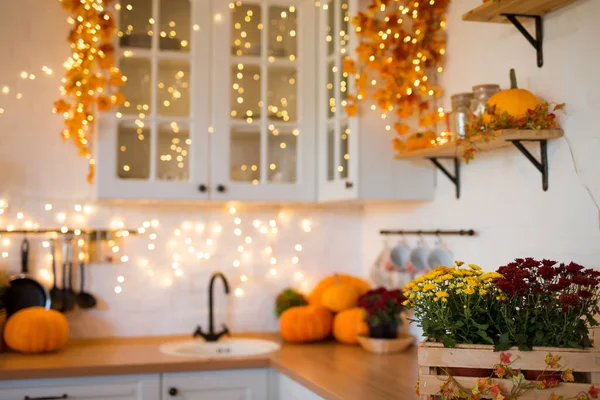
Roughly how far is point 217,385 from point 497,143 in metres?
1.38

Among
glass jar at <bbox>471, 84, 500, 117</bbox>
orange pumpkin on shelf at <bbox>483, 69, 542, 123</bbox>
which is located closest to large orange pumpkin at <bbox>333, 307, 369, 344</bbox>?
glass jar at <bbox>471, 84, 500, 117</bbox>

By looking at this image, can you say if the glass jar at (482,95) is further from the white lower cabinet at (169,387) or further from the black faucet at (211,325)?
the black faucet at (211,325)

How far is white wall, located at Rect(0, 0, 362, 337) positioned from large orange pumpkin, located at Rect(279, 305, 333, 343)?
0.29 m

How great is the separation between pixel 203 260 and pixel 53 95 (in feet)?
3.24

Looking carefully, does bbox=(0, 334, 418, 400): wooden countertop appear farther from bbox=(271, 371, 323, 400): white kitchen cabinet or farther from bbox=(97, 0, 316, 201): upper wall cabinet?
bbox=(97, 0, 316, 201): upper wall cabinet

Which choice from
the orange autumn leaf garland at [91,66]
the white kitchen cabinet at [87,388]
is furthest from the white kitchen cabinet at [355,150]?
the white kitchen cabinet at [87,388]

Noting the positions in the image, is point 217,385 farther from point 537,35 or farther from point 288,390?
point 537,35

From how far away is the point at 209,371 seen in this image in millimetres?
2869

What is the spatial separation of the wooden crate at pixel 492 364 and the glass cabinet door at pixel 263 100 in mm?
1591

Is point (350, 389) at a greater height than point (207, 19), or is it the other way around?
point (207, 19)

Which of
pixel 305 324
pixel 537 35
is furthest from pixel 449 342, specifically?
pixel 305 324

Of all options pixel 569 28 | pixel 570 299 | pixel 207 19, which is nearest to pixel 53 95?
pixel 207 19

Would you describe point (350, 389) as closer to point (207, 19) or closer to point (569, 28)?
point (569, 28)

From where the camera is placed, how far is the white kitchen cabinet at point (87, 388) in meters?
2.69
